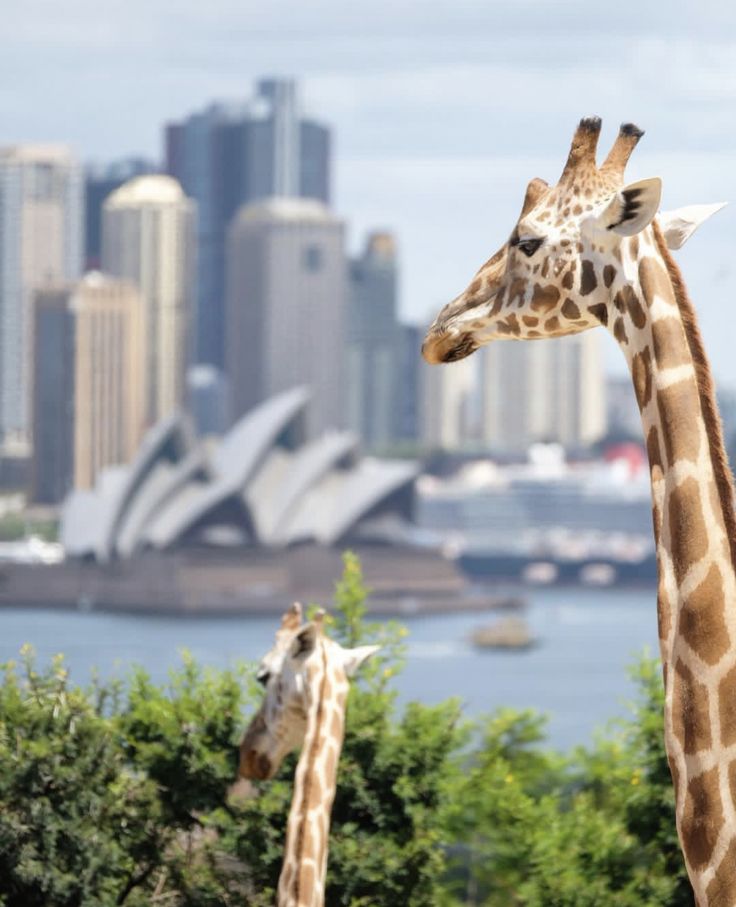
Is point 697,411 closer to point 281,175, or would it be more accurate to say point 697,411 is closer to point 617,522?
point 617,522

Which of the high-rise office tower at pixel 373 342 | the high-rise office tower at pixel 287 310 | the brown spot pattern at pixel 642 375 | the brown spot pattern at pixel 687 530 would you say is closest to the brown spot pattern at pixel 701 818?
the brown spot pattern at pixel 687 530

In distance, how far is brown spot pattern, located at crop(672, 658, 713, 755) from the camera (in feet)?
12.7

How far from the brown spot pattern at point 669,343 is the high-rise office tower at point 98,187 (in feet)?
499

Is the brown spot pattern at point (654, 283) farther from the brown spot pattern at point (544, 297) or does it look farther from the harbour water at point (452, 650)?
the harbour water at point (452, 650)

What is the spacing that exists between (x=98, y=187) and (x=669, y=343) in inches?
6421

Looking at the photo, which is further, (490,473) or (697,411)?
(490,473)

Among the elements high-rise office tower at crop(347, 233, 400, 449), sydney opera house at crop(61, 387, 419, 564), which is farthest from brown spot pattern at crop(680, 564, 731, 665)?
high-rise office tower at crop(347, 233, 400, 449)

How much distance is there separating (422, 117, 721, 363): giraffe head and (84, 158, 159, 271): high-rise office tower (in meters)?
152

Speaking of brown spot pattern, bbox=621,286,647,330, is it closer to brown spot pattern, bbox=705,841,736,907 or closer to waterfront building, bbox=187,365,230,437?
brown spot pattern, bbox=705,841,736,907

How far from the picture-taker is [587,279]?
13.6 ft

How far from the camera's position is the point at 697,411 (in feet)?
12.9

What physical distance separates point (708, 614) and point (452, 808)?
626 centimetres

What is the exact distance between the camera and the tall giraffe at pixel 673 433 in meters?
3.86

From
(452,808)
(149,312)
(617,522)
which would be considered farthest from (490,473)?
(452,808)
